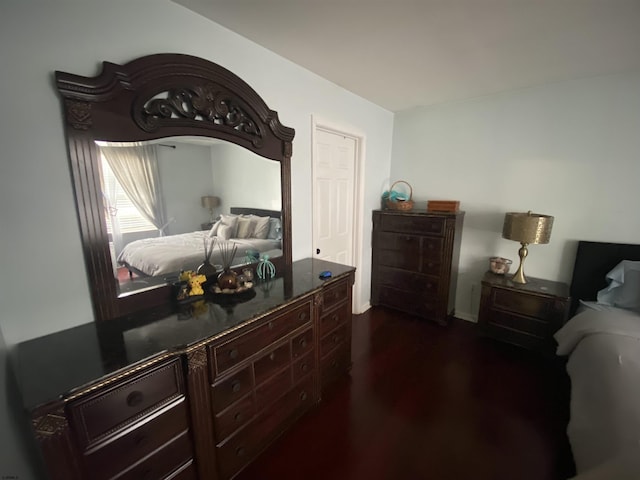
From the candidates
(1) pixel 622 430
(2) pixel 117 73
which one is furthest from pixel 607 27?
(2) pixel 117 73

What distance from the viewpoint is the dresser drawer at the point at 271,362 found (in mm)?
1395

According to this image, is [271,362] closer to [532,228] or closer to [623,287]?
[532,228]

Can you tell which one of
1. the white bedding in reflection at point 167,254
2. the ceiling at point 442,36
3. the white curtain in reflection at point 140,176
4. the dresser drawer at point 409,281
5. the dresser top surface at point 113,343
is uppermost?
the ceiling at point 442,36

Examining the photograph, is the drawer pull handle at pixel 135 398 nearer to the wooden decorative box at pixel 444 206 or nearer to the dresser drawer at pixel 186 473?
the dresser drawer at pixel 186 473

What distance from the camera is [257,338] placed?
1354 mm

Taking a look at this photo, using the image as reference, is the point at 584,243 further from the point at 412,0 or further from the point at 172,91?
the point at 172,91

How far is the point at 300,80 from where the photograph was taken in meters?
2.07

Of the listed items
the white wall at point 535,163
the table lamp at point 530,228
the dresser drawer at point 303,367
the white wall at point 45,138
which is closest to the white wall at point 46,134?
the white wall at point 45,138

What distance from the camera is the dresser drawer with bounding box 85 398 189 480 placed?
0.92 m

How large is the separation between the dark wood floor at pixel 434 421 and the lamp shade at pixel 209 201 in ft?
4.97

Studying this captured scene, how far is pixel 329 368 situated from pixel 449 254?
5.59 feet

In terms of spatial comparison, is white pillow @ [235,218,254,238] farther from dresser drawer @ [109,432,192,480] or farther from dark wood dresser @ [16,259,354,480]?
dresser drawer @ [109,432,192,480]

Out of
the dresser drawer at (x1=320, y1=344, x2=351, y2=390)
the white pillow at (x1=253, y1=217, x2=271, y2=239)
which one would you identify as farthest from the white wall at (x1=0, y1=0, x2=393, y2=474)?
the dresser drawer at (x1=320, y1=344, x2=351, y2=390)

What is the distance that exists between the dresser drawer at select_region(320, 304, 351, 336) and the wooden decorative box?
61.9 inches
